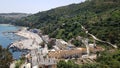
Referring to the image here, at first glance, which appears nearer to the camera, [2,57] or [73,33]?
[2,57]

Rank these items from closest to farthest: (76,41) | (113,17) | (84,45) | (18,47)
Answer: (84,45), (76,41), (113,17), (18,47)

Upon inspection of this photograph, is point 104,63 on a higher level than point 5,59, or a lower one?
higher

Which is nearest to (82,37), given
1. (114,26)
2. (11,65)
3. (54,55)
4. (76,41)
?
(76,41)

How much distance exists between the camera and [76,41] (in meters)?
34.7

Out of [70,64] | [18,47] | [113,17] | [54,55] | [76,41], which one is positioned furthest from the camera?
[18,47]

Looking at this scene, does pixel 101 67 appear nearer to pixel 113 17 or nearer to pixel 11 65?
pixel 11 65

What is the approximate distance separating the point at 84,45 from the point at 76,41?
92.3 inches

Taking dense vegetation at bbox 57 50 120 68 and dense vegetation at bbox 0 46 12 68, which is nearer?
dense vegetation at bbox 57 50 120 68

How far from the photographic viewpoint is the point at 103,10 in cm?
4859

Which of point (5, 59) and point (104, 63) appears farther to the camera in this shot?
point (5, 59)

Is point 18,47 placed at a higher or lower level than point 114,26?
lower

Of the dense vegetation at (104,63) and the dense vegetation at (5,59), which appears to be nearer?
the dense vegetation at (104,63)

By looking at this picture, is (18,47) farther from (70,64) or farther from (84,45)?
(70,64)

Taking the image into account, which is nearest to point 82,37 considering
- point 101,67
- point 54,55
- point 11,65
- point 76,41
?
point 76,41
